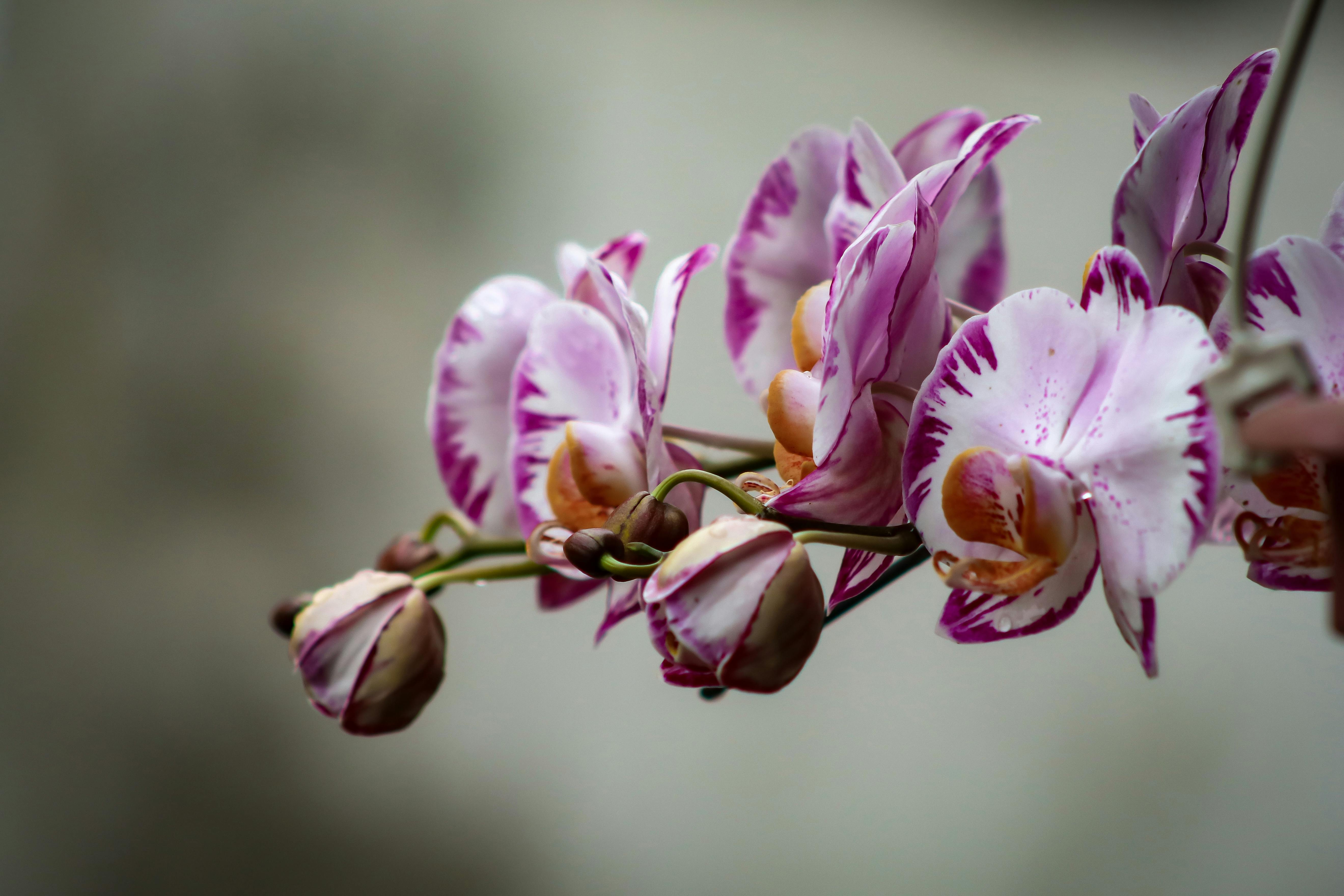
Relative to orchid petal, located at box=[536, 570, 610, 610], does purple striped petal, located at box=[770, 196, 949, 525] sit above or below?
above

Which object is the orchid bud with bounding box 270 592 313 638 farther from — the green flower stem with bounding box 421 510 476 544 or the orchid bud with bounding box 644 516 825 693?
the orchid bud with bounding box 644 516 825 693

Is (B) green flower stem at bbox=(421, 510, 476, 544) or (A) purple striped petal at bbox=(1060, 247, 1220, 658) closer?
(A) purple striped petal at bbox=(1060, 247, 1220, 658)

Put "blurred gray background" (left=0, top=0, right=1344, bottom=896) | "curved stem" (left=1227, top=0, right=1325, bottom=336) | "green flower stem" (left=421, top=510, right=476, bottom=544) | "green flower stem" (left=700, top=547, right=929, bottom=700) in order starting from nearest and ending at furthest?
"curved stem" (left=1227, top=0, right=1325, bottom=336), "green flower stem" (left=700, top=547, right=929, bottom=700), "green flower stem" (left=421, top=510, right=476, bottom=544), "blurred gray background" (left=0, top=0, right=1344, bottom=896)

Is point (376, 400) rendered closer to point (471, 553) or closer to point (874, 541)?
point (471, 553)

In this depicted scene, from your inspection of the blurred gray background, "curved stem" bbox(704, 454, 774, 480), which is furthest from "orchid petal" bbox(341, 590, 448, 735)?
the blurred gray background

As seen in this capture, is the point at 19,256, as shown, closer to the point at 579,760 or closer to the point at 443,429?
the point at 579,760

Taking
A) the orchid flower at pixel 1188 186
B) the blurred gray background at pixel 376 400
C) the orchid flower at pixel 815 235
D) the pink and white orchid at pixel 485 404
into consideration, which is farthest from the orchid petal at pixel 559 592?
the blurred gray background at pixel 376 400

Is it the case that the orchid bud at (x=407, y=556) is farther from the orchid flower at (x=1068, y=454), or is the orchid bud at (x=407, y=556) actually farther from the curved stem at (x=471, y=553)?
the orchid flower at (x=1068, y=454)
